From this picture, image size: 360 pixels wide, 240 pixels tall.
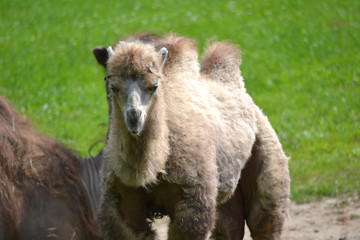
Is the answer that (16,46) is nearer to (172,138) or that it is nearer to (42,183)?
(42,183)

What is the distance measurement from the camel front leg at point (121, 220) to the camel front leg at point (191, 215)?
0.28 m

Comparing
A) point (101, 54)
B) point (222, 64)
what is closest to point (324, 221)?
point (222, 64)

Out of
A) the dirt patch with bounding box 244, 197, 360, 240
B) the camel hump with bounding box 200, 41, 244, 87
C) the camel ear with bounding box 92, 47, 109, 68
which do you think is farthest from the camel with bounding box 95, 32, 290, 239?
the dirt patch with bounding box 244, 197, 360, 240

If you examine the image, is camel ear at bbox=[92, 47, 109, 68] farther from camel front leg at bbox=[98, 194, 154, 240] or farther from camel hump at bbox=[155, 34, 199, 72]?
camel front leg at bbox=[98, 194, 154, 240]

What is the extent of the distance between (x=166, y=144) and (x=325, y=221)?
4.09 meters

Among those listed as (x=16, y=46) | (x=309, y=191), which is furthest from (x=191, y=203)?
(x=16, y=46)

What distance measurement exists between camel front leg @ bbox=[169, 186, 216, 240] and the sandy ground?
124 inches

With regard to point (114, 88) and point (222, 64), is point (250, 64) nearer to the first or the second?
point (222, 64)

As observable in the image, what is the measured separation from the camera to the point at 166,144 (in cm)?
455

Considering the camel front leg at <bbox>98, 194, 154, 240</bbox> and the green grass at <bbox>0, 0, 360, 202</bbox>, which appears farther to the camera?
the green grass at <bbox>0, 0, 360, 202</bbox>

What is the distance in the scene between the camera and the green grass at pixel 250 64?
10844mm

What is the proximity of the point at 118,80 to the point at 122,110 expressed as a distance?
8.5 inches

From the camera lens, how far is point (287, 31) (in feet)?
54.2

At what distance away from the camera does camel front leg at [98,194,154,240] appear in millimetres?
4562
